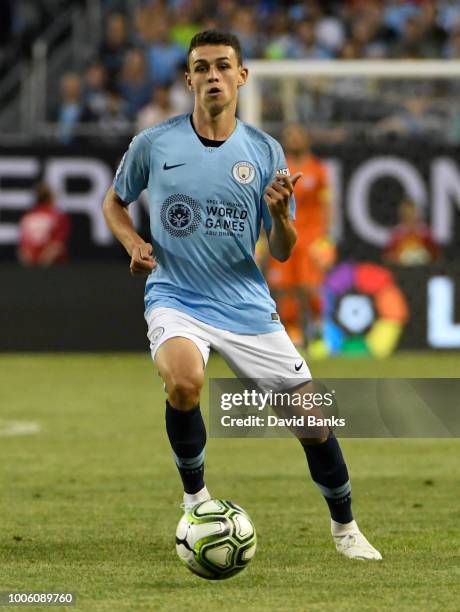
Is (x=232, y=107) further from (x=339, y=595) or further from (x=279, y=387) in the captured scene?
(x=339, y=595)

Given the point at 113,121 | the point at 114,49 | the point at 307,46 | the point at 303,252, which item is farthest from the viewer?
the point at 114,49

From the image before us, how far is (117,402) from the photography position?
13.0 meters

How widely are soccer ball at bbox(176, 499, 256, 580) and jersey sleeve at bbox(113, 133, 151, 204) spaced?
4.97 feet

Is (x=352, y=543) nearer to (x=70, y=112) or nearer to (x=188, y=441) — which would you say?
(x=188, y=441)

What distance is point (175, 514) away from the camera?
7.68 m

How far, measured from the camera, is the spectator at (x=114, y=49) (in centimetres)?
1953

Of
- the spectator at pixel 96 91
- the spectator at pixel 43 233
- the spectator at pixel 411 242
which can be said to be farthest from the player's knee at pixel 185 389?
the spectator at pixel 96 91

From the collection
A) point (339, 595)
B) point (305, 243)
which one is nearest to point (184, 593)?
point (339, 595)

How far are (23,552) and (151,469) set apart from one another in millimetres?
2947

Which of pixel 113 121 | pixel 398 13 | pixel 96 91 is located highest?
pixel 398 13

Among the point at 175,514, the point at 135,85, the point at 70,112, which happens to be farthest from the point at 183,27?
the point at 175,514

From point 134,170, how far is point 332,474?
60.0 inches

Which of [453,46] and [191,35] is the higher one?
[191,35]

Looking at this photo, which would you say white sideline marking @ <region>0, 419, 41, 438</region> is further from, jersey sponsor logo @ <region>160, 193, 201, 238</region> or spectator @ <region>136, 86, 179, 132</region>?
spectator @ <region>136, 86, 179, 132</region>
